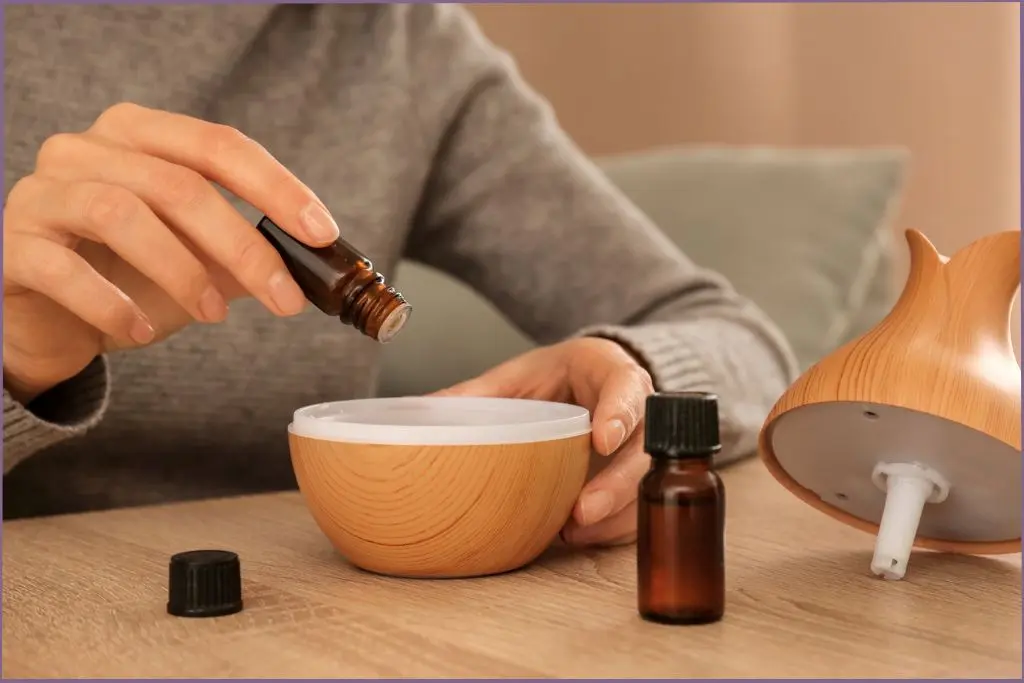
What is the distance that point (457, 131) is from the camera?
4.00 feet

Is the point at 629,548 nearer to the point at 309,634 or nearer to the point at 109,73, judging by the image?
the point at 309,634

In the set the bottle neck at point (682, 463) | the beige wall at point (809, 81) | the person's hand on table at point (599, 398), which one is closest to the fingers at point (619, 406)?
the person's hand on table at point (599, 398)

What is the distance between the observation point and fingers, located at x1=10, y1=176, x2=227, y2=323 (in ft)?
2.28

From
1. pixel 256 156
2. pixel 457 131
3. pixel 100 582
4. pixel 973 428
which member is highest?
pixel 457 131

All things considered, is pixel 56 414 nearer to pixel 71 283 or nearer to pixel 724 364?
pixel 71 283

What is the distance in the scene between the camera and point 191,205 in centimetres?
69

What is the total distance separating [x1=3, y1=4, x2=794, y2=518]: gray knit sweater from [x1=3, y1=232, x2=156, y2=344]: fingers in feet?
1.07

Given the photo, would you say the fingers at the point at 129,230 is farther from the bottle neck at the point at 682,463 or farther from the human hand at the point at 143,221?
the bottle neck at the point at 682,463

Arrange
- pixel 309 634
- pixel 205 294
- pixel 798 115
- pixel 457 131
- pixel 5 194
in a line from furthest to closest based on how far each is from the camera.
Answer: pixel 798 115 < pixel 457 131 < pixel 5 194 < pixel 205 294 < pixel 309 634

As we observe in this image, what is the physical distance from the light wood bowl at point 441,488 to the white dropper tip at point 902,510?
6.5 inches

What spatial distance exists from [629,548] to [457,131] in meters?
0.64

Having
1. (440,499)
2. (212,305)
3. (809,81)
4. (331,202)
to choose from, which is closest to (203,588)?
(440,499)

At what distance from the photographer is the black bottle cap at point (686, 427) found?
0.52m

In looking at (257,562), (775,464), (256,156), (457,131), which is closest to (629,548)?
(775,464)
